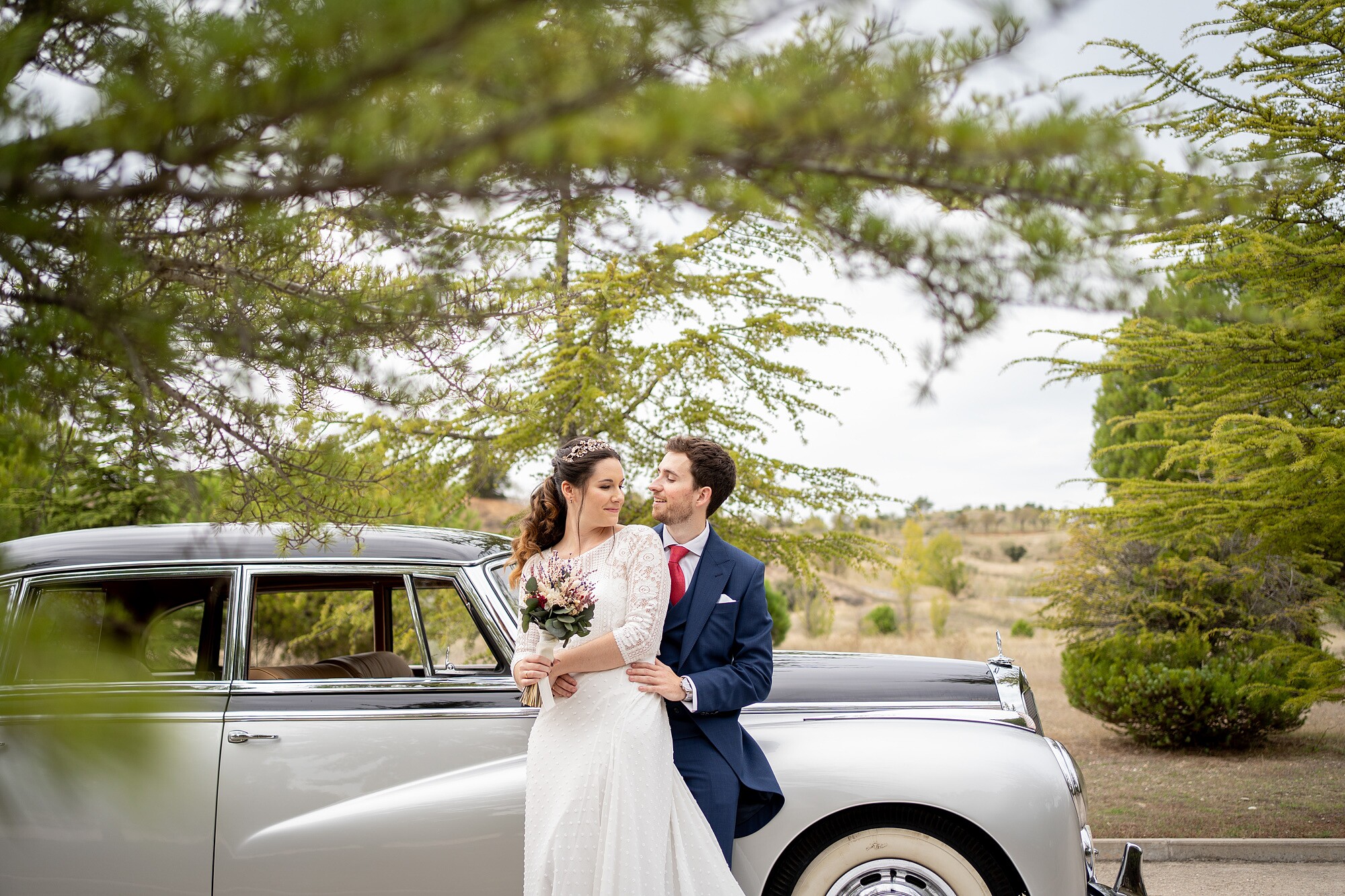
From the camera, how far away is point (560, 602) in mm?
3254

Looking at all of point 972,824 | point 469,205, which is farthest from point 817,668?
point 469,205

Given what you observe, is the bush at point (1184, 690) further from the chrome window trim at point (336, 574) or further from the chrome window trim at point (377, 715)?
the chrome window trim at point (336, 574)

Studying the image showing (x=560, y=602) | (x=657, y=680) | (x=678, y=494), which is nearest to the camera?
(x=560, y=602)

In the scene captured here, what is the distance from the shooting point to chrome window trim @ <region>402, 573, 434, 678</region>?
4.28 metres

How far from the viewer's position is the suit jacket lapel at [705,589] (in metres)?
3.53

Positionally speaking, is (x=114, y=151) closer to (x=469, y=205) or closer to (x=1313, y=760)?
(x=469, y=205)

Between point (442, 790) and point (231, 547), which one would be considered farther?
point (231, 547)

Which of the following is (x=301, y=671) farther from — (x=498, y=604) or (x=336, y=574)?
(x=498, y=604)

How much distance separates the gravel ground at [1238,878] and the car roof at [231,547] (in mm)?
4747

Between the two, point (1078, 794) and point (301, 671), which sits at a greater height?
point (301, 671)

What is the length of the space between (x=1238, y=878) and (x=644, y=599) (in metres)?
5.30

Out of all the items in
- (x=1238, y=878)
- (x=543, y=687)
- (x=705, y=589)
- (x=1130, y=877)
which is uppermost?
(x=705, y=589)

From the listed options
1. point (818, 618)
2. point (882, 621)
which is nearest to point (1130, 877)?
point (818, 618)

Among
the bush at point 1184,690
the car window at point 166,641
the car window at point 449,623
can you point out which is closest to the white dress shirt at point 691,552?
the car window at point 166,641
